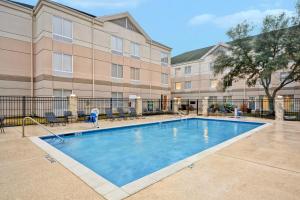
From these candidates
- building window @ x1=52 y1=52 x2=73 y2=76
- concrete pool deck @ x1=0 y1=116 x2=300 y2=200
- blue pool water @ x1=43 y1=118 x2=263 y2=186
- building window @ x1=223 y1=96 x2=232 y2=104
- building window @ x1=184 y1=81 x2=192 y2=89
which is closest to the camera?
concrete pool deck @ x1=0 y1=116 x2=300 y2=200

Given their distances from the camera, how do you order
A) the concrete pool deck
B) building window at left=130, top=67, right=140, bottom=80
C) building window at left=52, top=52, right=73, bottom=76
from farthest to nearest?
building window at left=130, top=67, right=140, bottom=80
building window at left=52, top=52, right=73, bottom=76
the concrete pool deck

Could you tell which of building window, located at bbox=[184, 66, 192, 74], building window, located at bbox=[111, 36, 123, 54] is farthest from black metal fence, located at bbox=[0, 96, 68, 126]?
building window, located at bbox=[184, 66, 192, 74]

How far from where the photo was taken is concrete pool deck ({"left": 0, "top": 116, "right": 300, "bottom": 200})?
130 inches

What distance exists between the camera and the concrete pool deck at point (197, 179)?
3309 mm

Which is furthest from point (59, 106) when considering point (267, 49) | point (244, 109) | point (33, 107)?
point (244, 109)

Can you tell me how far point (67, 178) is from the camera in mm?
3996

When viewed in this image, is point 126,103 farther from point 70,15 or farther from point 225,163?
point 225,163

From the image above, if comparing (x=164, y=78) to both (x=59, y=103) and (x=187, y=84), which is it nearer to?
(x=187, y=84)

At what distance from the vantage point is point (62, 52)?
1625cm

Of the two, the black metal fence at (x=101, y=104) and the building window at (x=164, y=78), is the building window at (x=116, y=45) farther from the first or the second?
the building window at (x=164, y=78)

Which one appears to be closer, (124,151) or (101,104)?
(124,151)

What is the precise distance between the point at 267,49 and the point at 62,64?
66.7ft

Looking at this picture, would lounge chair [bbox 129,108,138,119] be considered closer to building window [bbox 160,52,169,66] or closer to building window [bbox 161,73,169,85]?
building window [bbox 161,73,169,85]

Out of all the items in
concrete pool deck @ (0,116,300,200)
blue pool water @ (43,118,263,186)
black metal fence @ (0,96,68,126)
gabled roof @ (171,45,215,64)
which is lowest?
blue pool water @ (43,118,263,186)
